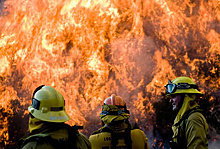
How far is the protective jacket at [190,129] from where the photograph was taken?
12.1ft

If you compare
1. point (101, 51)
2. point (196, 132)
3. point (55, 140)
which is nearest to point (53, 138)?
point (55, 140)

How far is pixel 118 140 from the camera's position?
4180 mm

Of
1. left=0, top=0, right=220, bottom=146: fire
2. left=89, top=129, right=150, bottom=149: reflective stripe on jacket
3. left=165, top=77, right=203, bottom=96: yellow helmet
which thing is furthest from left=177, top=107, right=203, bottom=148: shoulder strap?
left=0, top=0, right=220, bottom=146: fire

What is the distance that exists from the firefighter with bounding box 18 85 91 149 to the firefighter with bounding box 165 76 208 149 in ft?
5.46

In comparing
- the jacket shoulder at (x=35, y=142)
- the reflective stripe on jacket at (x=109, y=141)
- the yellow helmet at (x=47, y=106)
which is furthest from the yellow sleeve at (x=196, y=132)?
the jacket shoulder at (x=35, y=142)

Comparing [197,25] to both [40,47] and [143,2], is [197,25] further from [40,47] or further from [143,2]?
[40,47]

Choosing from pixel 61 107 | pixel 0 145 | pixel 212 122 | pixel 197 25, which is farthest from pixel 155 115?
pixel 61 107

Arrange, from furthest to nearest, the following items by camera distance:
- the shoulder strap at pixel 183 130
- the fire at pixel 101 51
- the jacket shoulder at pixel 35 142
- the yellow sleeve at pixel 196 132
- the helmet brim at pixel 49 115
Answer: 1. the fire at pixel 101 51
2. the shoulder strap at pixel 183 130
3. the yellow sleeve at pixel 196 132
4. the helmet brim at pixel 49 115
5. the jacket shoulder at pixel 35 142

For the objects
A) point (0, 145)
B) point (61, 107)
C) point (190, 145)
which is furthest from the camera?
point (0, 145)

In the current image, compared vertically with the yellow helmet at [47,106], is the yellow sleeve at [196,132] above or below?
below

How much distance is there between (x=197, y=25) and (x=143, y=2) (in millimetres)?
4066

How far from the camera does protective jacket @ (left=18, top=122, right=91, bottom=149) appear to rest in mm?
2328

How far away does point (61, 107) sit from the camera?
2.74 m

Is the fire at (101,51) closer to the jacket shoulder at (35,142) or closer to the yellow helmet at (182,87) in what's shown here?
the yellow helmet at (182,87)
